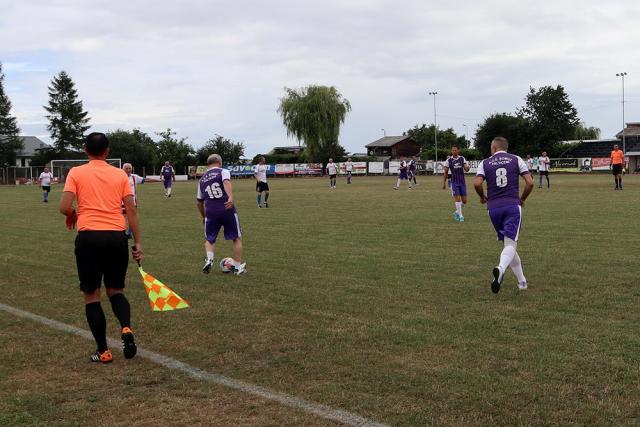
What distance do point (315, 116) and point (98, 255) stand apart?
72.1 m

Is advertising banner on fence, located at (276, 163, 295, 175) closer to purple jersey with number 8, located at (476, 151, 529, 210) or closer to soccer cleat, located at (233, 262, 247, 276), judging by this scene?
soccer cleat, located at (233, 262, 247, 276)

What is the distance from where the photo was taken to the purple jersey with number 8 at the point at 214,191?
954 cm

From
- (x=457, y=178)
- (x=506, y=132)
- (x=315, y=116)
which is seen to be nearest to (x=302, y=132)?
(x=315, y=116)

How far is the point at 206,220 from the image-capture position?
9.88 metres

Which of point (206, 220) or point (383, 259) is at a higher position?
point (206, 220)

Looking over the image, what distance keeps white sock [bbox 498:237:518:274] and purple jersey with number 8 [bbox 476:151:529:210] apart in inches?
18.8

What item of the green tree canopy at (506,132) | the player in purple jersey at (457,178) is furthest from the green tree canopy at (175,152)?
the player in purple jersey at (457,178)

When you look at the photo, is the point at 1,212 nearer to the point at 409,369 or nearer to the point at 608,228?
the point at 608,228

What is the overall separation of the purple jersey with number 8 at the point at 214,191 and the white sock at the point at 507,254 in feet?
13.1

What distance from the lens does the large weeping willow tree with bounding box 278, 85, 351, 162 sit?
76625 mm

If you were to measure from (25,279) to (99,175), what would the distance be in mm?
4860

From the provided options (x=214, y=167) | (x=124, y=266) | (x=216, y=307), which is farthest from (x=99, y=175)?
(x=214, y=167)

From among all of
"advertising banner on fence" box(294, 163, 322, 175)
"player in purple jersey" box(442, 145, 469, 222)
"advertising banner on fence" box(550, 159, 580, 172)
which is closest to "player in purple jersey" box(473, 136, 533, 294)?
"player in purple jersey" box(442, 145, 469, 222)

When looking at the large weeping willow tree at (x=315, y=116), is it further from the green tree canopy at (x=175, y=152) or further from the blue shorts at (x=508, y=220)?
the blue shorts at (x=508, y=220)
